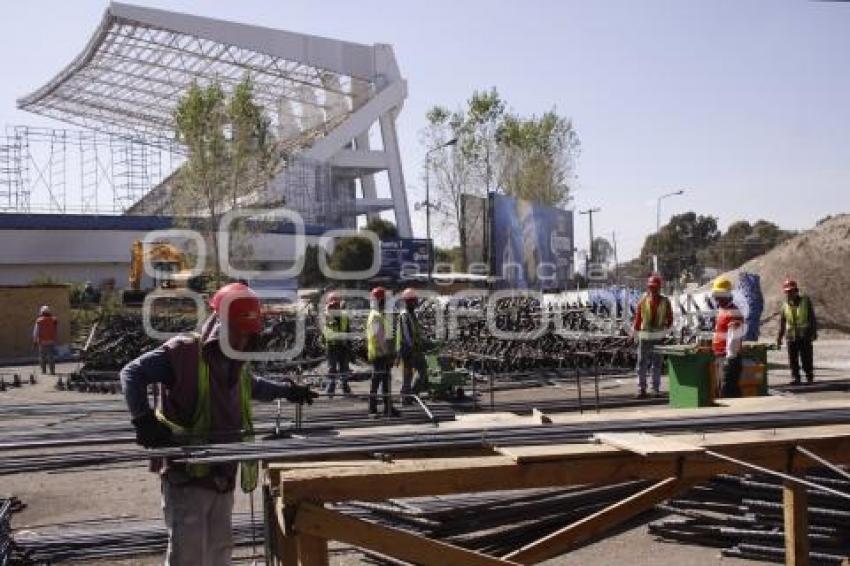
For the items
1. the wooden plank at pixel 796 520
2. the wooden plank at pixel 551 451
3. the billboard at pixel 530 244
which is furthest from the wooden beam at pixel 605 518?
the billboard at pixel 530 244

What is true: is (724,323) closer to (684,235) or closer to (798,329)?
(798,329)

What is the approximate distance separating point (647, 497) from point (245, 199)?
41.3 metres

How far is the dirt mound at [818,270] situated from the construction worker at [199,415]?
28315 mm

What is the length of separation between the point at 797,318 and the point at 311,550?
1358 centimetres

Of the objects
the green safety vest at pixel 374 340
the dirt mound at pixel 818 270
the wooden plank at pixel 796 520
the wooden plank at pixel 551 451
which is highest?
the dirt mound at pixel 818 270

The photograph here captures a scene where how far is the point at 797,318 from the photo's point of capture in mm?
15648

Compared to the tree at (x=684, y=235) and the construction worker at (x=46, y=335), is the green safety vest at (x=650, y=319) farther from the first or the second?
the tree at (x=684, y=235)

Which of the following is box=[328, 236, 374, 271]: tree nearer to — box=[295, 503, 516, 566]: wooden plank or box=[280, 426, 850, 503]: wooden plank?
box=[280, 426, 850, 503]: wooden plank

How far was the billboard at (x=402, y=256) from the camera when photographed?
157 feet

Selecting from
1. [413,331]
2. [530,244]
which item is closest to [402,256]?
[530,244]

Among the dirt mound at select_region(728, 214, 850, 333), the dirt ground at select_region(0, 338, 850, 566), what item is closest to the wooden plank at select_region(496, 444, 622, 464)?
the dirt ground at select_region(0, 338, 850, 566)

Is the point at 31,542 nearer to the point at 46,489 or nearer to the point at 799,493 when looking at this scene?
the point at 46,489

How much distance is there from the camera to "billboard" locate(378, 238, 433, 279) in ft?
157

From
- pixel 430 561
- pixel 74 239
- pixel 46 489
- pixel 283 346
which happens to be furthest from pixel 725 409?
pixel 74 239
